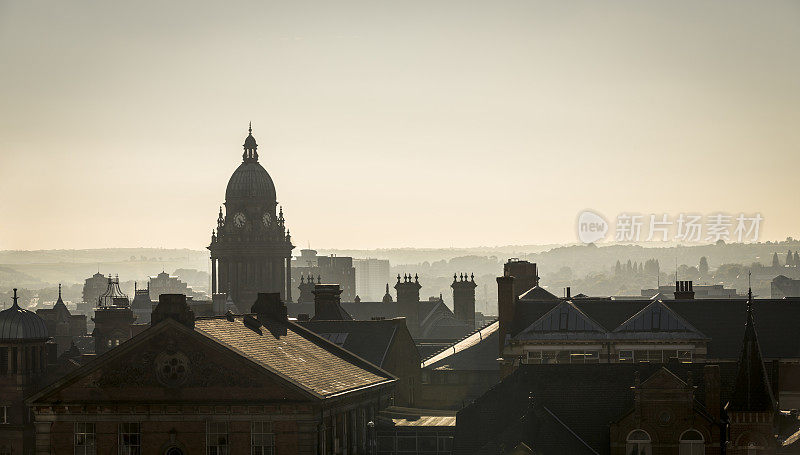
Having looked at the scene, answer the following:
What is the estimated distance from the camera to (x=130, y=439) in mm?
61469

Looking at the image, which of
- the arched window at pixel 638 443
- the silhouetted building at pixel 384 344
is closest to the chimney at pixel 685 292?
the silhouetted building at pixel 384 344

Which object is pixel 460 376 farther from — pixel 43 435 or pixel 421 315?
pixel 421 315

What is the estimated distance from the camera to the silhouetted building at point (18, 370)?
3893 inches

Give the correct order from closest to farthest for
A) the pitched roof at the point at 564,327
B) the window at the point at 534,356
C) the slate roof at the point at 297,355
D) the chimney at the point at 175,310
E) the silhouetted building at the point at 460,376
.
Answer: the chimney at the point at 175,310, the slate roof at the point at 297,355, the window at the point at 534,356, the pitched roof at the point at 564,327, the silhouetted building at the point at 460,376

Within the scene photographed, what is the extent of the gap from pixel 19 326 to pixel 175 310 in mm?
47581

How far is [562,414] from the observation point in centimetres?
6669

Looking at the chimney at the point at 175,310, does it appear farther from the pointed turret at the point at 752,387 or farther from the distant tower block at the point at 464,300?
the distant tower block at the point at 464,300

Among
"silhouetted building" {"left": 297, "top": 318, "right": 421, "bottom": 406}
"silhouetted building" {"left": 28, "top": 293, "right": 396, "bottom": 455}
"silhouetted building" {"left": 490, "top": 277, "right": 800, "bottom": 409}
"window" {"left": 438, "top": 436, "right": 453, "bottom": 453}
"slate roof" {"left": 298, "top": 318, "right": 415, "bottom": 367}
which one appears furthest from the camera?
"silhouetted building" {"left": 297, "top": 318, "right": 421, "bottom": 406}

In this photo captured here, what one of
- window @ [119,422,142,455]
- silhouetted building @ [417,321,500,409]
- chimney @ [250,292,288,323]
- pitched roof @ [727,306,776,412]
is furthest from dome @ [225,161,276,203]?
pitched roof @ [727,306,776,412]

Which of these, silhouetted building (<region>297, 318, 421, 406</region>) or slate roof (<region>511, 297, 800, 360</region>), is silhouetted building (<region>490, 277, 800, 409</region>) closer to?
slate roof (<region>511, 297, 800, 360</region>)

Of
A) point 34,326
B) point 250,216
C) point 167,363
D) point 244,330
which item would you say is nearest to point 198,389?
point 167,363

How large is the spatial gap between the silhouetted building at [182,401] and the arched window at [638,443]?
14066 mm

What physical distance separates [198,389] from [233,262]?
4776 inches

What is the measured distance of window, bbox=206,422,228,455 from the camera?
60.6 meters
